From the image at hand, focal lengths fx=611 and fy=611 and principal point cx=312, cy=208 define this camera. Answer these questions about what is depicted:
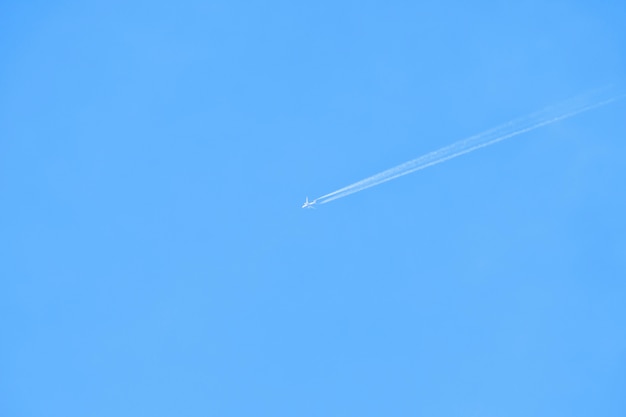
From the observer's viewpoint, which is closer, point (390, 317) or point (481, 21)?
point (390, 317)

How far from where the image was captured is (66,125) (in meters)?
7.72

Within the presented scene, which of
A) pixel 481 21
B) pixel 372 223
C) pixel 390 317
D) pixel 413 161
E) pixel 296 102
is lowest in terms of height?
pixel 390 317

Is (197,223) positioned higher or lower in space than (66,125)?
lower

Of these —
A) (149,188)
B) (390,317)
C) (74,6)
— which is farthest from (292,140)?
(74,6)

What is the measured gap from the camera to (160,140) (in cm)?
770

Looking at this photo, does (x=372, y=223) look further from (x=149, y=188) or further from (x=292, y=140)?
(x=149, y=188)

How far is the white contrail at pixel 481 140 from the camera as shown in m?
7.55

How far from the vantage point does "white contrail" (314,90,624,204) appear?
7.55 metres

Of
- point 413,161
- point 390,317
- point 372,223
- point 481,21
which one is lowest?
point 390,317

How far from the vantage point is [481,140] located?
300 inches

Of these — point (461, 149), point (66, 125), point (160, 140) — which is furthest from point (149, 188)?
point (461, 149)

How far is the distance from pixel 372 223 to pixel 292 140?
4.74 feet

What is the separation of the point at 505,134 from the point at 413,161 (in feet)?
3.96

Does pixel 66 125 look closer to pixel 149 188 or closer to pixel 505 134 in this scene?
pixel 149 188
